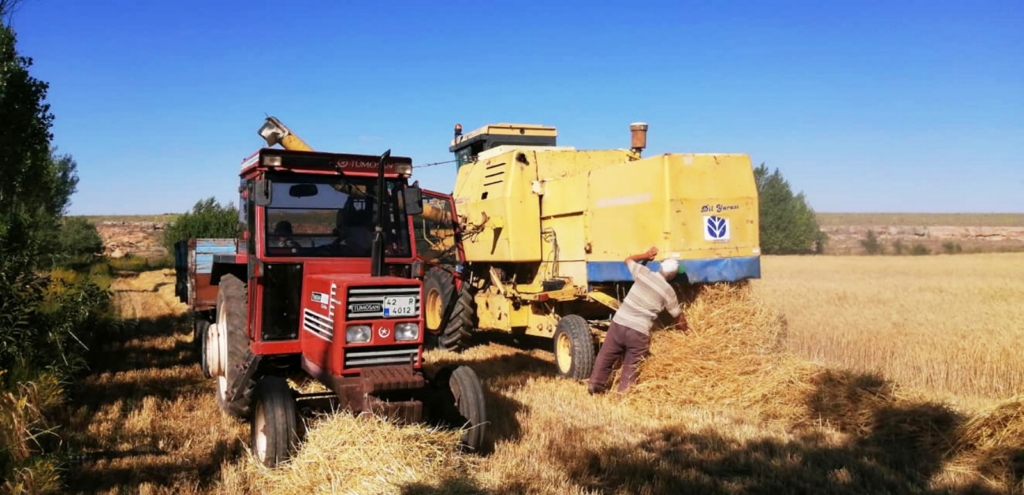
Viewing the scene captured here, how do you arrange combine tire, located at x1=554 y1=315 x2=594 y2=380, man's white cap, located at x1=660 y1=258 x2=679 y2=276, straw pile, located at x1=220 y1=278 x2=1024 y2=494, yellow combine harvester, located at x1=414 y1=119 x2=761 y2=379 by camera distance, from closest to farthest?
straw pile, located at x1=220 y1=278 x2=1024 y2=494, man's white cap, located at x1=660 y1=258 x2=679 y2=276, yellow combine harvester, located at x1=414 y1=119 x2=761 y2=379, combine tire, located at x1=554 y1=315 x2=594 y2=380

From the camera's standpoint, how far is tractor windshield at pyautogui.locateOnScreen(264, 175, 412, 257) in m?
5.76

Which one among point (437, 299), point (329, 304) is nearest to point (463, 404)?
point (329, 304)

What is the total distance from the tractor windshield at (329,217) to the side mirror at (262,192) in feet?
0.64

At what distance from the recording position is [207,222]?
23719mm

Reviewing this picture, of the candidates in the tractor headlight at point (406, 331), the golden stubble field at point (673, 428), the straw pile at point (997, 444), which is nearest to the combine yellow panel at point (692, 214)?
the golden stubble field at point (673, 428)

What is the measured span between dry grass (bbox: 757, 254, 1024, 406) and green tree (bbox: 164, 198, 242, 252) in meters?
15.5

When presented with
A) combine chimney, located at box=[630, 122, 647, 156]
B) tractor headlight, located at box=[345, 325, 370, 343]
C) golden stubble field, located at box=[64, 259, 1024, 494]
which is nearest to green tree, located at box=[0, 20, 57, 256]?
golden stubble field, located at box=[64, 259, 1024, 494]

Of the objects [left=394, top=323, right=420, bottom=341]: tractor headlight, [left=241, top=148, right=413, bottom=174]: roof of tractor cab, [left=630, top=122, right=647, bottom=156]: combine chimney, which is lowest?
→ [left=394, top=323, right=420, bottom=341]: tractor headlight

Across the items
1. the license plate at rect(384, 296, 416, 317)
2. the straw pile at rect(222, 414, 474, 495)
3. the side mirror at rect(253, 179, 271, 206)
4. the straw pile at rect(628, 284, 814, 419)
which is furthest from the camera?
the straw pile at rect(628, 284, 814, 419)

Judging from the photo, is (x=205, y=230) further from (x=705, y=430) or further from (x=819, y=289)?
(x=705, y=430)

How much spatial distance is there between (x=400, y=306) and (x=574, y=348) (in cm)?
355

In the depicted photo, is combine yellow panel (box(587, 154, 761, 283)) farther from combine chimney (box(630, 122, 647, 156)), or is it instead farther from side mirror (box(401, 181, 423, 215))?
side mirror (box(401, 181, 423, 215))

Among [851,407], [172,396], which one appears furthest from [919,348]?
[172,396]

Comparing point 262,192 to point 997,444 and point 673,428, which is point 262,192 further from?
point 997,444
